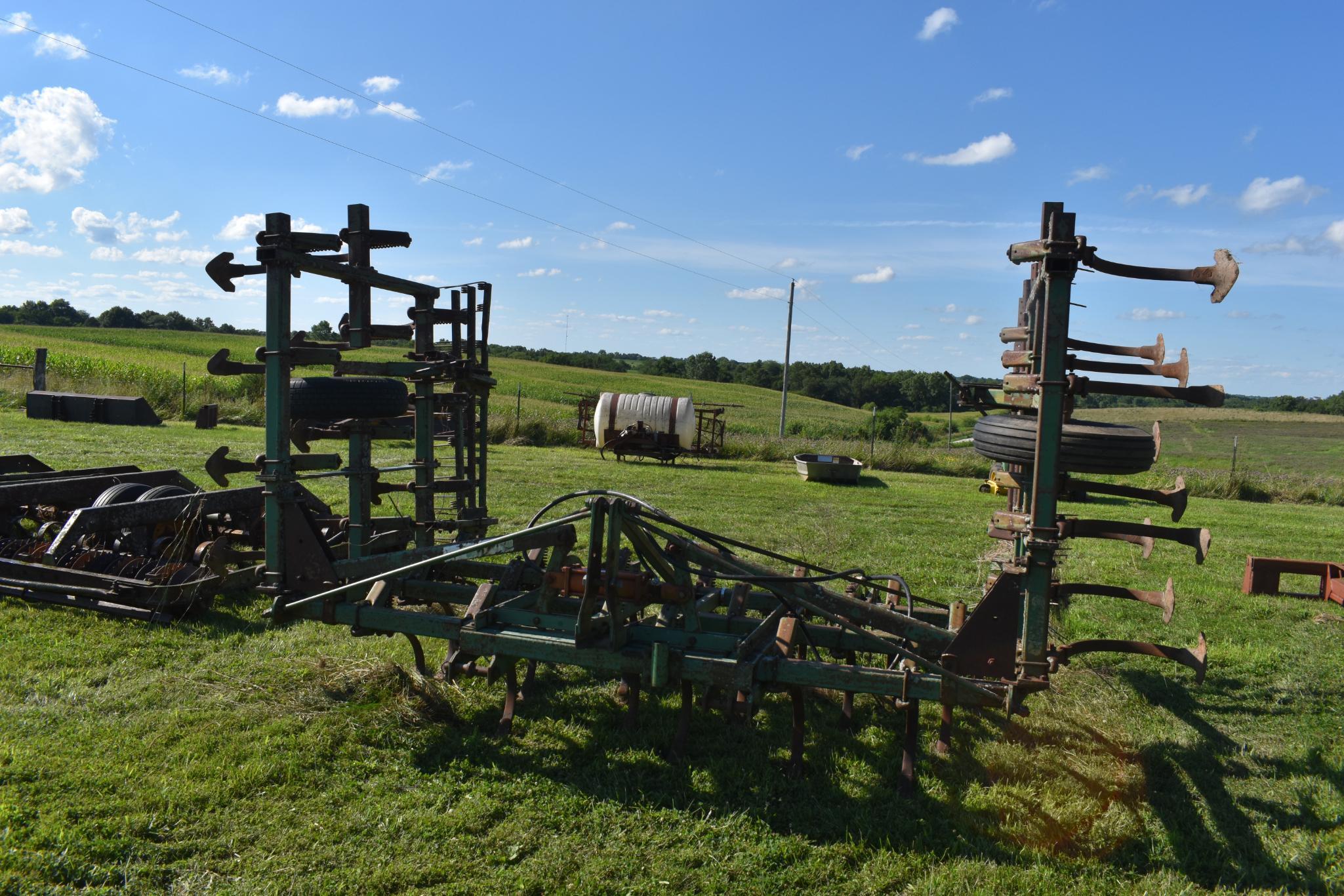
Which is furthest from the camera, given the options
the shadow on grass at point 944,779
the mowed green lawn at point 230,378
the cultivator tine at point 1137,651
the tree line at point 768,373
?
the tree line at point 768,373

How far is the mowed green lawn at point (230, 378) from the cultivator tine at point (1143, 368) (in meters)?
21.3

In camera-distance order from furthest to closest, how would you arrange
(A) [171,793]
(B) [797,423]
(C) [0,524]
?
(B) [797,423] → (C) [0,524] → (A) [171,793]

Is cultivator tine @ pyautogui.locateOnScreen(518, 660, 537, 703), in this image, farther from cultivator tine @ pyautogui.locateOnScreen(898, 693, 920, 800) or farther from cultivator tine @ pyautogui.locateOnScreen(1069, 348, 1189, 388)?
cultivator tine @ pyautogui.locateOnScreen(1069, 348, 1189, 388)

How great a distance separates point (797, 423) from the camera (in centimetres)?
3778

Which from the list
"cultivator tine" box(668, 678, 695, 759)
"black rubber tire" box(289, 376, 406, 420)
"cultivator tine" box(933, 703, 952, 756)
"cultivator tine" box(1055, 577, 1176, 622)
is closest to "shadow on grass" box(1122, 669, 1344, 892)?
"cultivator tine" box(1055, 577, 1176, 622)

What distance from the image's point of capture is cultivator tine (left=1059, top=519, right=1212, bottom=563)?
3.94 meters

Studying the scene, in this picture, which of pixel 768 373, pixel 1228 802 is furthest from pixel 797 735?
pixel 768 373

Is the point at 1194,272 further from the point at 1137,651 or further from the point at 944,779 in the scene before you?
the point at 944,779

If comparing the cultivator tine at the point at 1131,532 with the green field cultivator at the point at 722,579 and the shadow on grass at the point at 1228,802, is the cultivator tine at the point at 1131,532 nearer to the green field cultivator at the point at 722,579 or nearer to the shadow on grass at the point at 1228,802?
the green field cultivator at the point at 722,579

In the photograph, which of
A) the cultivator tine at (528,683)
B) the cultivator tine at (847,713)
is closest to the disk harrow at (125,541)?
the cultivator tine at (528,683)

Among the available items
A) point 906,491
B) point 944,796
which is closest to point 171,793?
point 944,796

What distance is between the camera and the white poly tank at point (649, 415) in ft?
71.8

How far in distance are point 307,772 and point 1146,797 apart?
3.96 metres

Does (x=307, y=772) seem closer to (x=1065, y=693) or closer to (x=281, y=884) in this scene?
(x=281, y=884)
